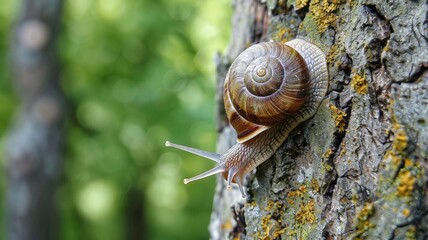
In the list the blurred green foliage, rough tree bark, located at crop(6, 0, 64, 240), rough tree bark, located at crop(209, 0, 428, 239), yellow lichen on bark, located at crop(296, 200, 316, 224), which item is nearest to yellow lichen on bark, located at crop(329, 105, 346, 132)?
rough tree bark, located at crop(209, 0, 428, 239)

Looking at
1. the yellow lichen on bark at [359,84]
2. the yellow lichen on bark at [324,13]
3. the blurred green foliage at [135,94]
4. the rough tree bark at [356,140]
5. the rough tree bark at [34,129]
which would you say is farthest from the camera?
the blurred green foliage at [135,94]

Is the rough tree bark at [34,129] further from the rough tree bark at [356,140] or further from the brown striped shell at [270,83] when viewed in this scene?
the brown striped shell at [270,83]

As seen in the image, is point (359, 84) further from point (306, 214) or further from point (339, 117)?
point (306, 214)

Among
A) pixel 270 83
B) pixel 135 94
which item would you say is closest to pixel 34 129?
pixel 135 94

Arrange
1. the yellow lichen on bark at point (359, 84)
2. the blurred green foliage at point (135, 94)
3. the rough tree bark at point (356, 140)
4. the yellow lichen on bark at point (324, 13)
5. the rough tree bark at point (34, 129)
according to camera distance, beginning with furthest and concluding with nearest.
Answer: the blurred green foliage at point (135, 94) < the rough tree bark at point (34, 129) < the yellow lichen on bark at point (324, 13) < the yellow lichen on bark at point (359, 84) < the rough tree bark at point (356, 140)

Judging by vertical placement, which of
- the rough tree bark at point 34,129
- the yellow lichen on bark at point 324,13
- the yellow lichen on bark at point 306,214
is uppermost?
the yellow lichen on bark at point 324,13

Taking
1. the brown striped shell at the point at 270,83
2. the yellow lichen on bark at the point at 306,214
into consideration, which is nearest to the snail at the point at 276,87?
the brown striped shell at the point at 270,83

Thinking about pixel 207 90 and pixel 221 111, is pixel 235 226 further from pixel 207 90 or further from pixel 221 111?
pixel 207 90

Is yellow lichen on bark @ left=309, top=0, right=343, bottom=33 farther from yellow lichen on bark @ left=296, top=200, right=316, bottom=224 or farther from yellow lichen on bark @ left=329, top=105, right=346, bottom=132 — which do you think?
yellow lichen on bark @ left=296, top=200, right=316, bottom=224
